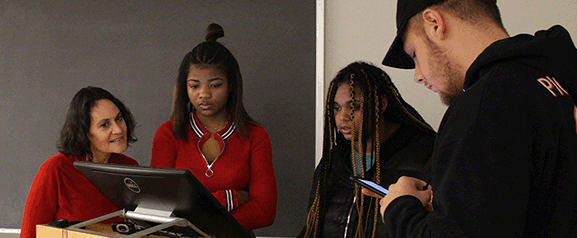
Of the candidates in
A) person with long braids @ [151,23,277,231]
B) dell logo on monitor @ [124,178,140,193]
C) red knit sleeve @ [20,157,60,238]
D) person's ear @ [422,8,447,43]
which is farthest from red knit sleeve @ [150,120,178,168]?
person's ear @ [422,8,447,43]

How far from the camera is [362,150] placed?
1.63 meters

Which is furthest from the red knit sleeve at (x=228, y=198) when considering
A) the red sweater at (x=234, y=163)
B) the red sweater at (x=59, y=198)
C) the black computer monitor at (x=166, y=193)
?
the black computer monitor at (x=166, y=193)

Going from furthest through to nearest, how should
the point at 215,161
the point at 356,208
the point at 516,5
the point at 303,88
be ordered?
1. the point at 303,88
2. the point at 516,5
3. the point at 215,161
4. the point at 356,208

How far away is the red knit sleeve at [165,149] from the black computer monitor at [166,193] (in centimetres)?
66

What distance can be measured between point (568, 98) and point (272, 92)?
166cm

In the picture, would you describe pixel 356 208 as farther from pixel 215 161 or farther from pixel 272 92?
pixel 272 92

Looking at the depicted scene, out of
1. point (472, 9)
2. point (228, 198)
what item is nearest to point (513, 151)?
point (472, 9)

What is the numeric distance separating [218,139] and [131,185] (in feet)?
2.55

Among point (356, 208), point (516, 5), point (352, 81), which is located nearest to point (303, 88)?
point (352, 81)

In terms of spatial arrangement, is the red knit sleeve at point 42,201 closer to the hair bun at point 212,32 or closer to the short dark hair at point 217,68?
the short dark hair at point 217,68

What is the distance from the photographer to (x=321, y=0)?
221 centimetres

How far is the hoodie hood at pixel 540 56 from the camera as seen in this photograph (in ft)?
2.39

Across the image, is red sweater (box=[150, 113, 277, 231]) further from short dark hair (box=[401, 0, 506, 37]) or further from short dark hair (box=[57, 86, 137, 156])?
short dark hair (box=[401, 0, 506, 37])

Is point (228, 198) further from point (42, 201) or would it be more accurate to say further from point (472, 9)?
point (472, 9)
